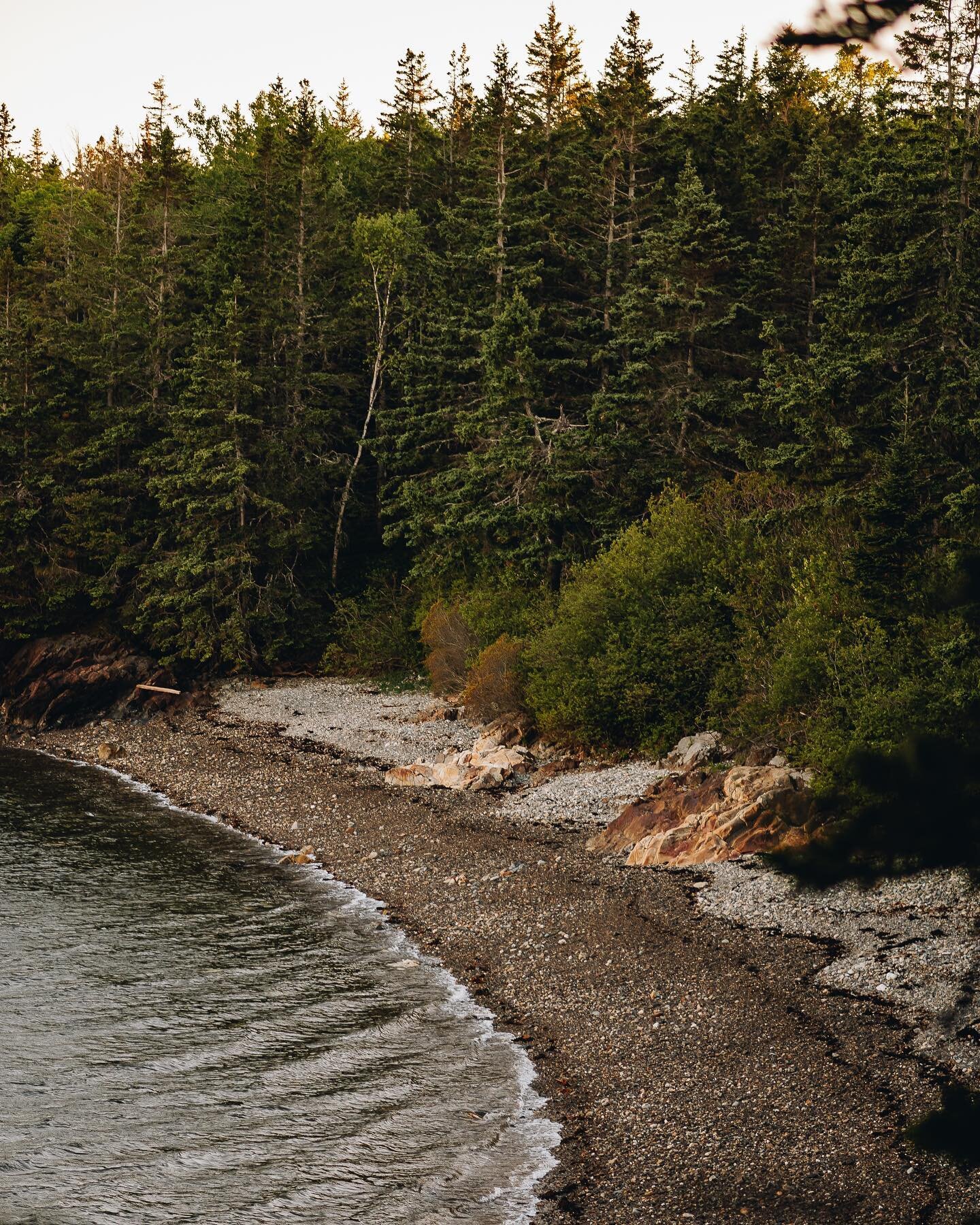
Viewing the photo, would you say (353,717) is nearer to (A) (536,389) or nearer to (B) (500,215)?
(A) (536,389)

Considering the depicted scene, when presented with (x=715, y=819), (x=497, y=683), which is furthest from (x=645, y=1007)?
(x=497, y=683)

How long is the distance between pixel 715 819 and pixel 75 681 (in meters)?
28.4

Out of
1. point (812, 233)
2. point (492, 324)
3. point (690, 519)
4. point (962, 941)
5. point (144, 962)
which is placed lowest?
point (144, 962)

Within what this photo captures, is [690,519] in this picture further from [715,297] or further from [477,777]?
[715,297]

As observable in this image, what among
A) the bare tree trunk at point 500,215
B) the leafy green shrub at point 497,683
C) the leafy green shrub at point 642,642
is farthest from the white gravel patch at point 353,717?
the bare tree trunk at point 500,215

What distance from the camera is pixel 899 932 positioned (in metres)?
16.3

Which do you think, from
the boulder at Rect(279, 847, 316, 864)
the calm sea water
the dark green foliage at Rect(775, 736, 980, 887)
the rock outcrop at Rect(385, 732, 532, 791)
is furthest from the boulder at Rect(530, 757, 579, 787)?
the dark green foliage at Rect(775, 736, 980, 887)

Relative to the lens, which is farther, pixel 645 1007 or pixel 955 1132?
pixel 645 1007

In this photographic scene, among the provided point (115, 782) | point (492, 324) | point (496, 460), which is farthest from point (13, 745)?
point (492, 324)

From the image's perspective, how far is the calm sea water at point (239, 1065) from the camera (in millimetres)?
11969

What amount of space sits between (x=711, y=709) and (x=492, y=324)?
18.6 meters

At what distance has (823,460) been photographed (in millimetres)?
29078

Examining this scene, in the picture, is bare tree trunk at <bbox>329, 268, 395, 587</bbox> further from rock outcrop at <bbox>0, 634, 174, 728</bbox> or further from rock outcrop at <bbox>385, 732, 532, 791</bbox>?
rock outcrop at <bbox>385, 732, 532, 791</bbox>

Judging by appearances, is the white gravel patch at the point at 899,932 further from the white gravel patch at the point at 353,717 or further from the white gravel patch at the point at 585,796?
the white gravel patch at the point at 353,717
